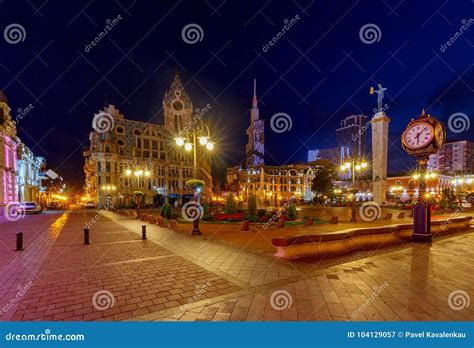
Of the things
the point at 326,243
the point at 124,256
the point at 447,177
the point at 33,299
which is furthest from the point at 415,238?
the point at 447,177

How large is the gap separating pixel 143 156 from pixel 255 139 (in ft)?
328

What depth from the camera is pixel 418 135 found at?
966cm

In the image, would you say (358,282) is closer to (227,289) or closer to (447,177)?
(227,289)

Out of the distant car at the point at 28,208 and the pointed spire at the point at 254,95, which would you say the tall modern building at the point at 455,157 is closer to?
the pointed spire at the point at 254,95

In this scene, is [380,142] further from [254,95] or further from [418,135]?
[254,95]

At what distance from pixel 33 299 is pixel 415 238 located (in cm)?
1334

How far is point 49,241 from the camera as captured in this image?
36.2ft

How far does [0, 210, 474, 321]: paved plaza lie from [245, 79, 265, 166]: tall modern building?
12941cm

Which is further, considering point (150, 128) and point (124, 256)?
point (150, 128)

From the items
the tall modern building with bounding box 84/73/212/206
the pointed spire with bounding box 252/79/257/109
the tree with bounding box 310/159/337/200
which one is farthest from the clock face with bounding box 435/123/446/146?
the pointed spire with bounding box 252/79/257/109

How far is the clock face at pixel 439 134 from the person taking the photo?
364 inches

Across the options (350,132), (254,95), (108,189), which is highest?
(254,95)

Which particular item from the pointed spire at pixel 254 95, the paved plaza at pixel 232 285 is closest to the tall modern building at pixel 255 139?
the pointed spire at pixel 254 95

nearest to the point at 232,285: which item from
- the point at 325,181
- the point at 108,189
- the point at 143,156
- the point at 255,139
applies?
the point at 108,189
